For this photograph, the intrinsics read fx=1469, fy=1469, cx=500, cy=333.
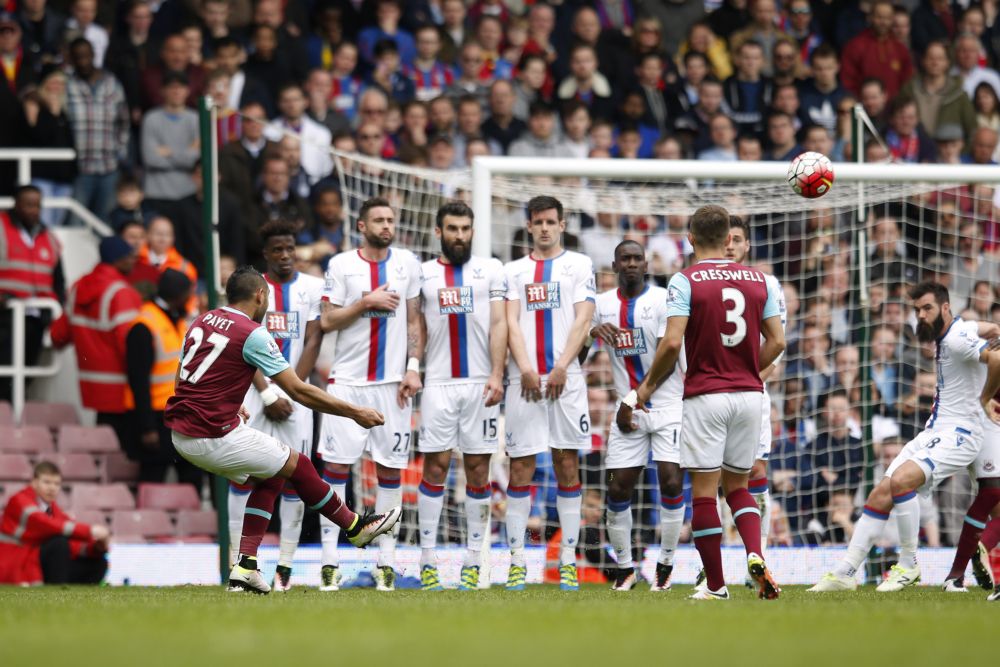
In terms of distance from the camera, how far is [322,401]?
9.56m

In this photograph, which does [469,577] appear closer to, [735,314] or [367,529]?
[367,529]

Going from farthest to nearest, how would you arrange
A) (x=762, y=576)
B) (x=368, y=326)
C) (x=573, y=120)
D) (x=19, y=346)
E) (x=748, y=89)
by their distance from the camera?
(x=748, y=89) → (x=573, y=120) → (x=19, y=346) → (x=368, y=326) → (x=762, y=576)

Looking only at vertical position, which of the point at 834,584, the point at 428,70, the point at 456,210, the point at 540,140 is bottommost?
the point at 834,584

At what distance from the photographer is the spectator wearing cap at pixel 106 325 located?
1452 centimetres

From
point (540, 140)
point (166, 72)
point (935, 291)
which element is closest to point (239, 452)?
point (935, 291)

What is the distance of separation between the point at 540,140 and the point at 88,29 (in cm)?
528

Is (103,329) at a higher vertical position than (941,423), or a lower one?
higher

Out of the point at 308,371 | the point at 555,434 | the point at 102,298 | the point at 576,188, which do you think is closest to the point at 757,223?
the point at 576,188

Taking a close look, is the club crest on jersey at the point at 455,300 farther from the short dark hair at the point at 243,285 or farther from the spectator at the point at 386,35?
the spectator at the point at 386,35

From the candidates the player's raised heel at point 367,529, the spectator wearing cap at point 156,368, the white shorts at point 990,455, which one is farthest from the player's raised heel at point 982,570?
the spectator wearing cap at point 156,368

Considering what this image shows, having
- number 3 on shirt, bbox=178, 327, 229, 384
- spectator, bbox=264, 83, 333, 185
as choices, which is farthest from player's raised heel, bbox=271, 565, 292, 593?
spectator, bbox=264, 83, 333, 185

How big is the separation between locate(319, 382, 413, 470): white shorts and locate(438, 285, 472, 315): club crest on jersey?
72 centimetres

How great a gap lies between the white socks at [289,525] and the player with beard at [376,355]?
243 mm

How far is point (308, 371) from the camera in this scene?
11.3 metres
